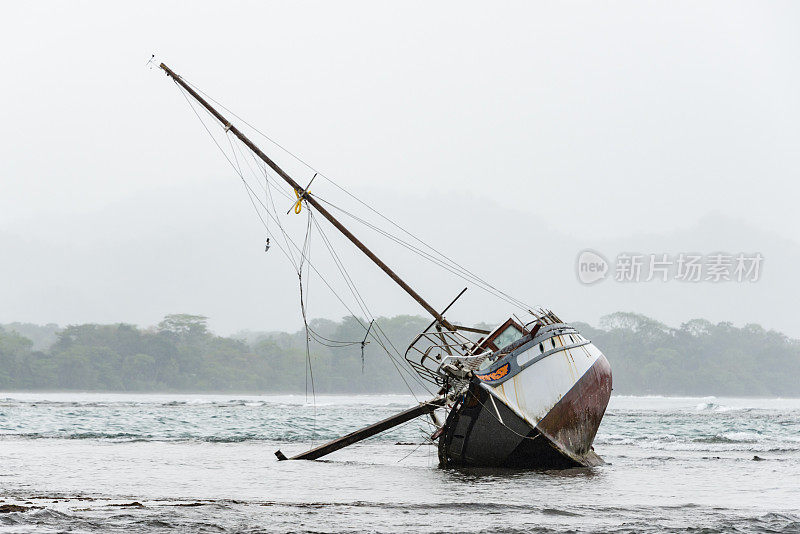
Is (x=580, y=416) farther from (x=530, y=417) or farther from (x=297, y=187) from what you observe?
(x=297, y=187)

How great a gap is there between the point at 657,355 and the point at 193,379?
87.0 metres

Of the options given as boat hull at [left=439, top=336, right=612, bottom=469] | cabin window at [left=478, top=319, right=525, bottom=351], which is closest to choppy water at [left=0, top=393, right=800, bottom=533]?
boat hull at [left=439, top=336, right=612, bottom=469]

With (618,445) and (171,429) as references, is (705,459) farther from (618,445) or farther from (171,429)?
(171,429)

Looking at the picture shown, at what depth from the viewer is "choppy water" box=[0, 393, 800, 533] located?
1323cm

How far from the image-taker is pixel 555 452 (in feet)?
73.7

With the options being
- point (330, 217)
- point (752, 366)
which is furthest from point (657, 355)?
point (330, 217)

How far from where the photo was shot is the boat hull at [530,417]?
71.6 ft

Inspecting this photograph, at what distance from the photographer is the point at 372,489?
18.7m

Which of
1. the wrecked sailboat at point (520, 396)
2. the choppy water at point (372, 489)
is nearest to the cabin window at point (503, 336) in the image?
the wrecked sailboat at point (520, 396)

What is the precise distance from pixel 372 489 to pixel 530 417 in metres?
5.00

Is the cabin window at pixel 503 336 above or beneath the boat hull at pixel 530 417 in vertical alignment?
above

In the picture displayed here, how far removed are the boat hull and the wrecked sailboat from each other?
24mm

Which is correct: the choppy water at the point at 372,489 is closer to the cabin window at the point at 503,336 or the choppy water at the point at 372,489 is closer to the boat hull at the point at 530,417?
the boat hull at the point at 530,417

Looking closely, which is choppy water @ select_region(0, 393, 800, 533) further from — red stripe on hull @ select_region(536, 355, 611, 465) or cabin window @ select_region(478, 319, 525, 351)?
cabin window @ select_region(478, 319, 525, 351)
